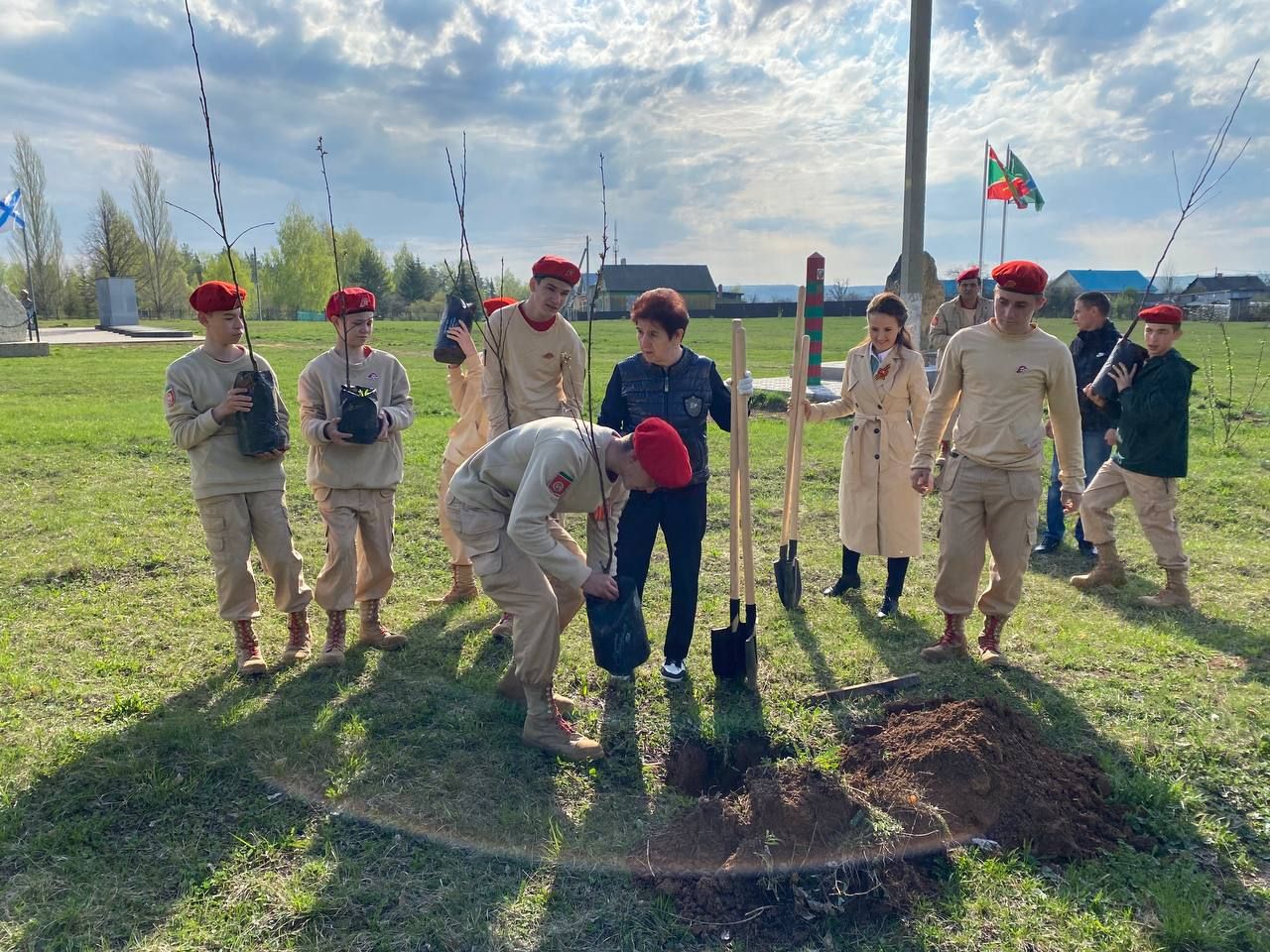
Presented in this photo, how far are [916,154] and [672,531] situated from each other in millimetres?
8031

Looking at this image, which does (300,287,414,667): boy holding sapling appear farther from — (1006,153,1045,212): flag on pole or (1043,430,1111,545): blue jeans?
(1006,153,1045,212): flag on pole

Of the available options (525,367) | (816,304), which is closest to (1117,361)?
(525,367)

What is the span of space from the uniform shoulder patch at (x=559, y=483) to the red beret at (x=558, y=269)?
5.23 ft

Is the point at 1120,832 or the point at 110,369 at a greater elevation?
the point at 110,369

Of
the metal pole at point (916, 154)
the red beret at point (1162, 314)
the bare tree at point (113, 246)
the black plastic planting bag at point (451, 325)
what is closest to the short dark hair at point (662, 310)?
the black plastic planting bag at point (451, 325)

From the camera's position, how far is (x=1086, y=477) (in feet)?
21.5

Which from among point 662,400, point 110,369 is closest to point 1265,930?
point 662,400

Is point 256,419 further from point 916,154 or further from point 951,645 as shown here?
point 916,154

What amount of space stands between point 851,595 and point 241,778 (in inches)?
150

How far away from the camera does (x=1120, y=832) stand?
3146mm

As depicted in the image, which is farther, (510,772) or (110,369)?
(110,369)

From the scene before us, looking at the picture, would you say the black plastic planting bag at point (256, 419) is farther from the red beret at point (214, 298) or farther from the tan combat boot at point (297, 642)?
the tan combat boot at point (297, 642)

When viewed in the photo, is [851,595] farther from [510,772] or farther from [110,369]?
[110,369]

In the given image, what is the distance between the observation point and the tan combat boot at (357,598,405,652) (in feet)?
15.5
